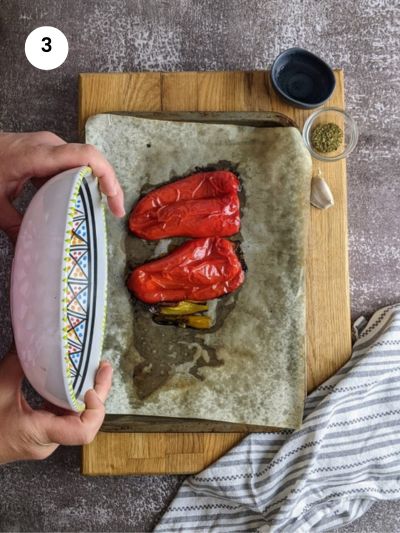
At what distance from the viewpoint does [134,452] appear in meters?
1.50

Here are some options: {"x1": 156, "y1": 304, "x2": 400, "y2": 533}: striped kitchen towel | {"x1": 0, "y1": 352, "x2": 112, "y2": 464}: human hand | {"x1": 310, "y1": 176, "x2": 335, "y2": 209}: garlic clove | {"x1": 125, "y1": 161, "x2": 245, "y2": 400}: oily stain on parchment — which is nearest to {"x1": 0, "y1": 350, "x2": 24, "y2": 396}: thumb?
{"x1": 0, "y1": 352, "x2": 112, "y2": 464}: human hand

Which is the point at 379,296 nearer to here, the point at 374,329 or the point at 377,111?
the point at 374,329

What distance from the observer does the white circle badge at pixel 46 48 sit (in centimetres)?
178

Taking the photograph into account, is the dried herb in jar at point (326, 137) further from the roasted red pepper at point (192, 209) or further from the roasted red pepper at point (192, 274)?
the roasted red pepper at point (192, 274)

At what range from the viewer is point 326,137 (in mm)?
1504

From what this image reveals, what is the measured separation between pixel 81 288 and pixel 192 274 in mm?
312

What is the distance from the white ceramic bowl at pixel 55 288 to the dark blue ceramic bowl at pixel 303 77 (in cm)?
58

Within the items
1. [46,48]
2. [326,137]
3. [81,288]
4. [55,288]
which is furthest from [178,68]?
[55,288]

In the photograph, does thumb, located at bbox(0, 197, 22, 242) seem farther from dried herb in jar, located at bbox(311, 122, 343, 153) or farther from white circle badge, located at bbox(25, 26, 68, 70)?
dried herb in jar, located at bbox(311, 122, 343, 153)

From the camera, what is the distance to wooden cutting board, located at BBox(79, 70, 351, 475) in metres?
1.50

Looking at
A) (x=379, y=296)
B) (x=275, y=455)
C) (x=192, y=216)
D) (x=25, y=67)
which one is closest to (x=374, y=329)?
(x=379, y=296)

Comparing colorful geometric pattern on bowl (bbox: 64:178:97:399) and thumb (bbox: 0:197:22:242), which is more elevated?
thumb (bbox: 0:197:22:242)

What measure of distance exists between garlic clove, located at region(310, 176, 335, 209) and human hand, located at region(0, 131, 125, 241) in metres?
0.48

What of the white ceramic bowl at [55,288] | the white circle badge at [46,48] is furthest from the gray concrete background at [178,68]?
the white ceramic bowl at [55,288]
